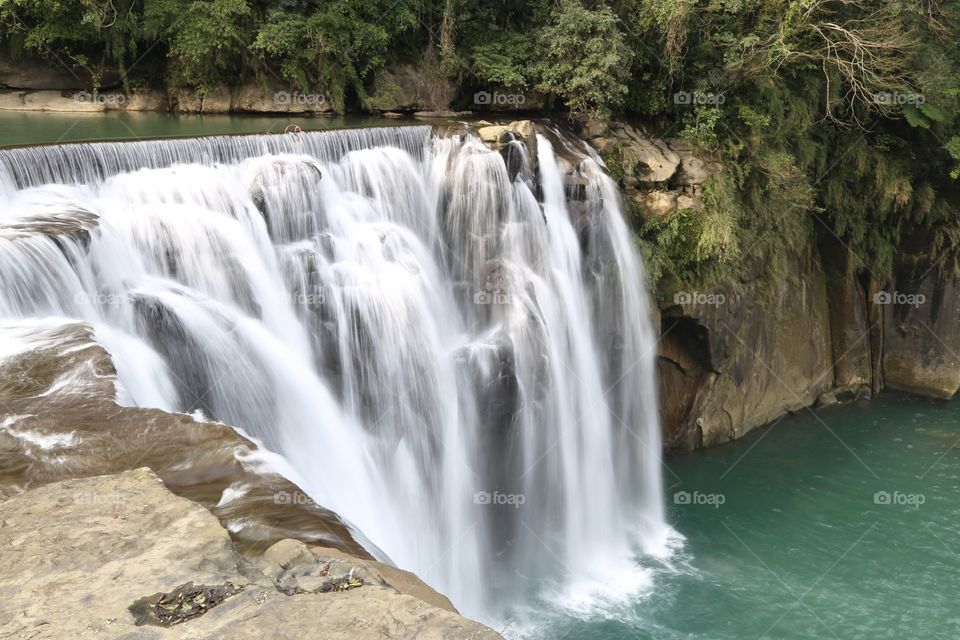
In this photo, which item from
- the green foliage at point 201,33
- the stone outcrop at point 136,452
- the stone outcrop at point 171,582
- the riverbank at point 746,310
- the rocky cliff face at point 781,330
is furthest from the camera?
the green foliage at point 201,33

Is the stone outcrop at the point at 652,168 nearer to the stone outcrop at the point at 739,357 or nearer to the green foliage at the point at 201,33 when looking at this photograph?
the stone outcrop at the point at 739,357

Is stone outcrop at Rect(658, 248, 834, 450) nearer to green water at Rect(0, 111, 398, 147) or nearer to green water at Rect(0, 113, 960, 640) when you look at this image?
green water at Rect(0, 113, 960, 640)

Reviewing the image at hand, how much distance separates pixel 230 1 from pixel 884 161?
11824 mm

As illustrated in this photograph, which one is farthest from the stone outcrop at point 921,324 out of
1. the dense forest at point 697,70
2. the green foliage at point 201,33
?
the green foliage at point 201,33

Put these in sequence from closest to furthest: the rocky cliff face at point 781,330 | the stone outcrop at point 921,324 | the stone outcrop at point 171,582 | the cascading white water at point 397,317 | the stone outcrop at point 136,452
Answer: the stone outcrop at point 171,582 → the stone outcrop at point 136,452 → the cascading white water at point 397,317 → the rocky cliff face at point 781,330 → the stone outcrop at point 921,324

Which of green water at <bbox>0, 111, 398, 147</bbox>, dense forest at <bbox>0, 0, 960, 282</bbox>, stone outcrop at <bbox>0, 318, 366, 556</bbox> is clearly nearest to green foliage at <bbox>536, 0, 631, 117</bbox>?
dense forest at <bbox>0, 0, 960, 282</bbox>

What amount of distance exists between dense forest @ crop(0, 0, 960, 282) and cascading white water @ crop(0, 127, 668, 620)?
1.93m

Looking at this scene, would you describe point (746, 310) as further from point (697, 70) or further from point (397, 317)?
point (397, 317)

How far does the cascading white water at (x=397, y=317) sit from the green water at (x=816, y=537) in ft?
2.71

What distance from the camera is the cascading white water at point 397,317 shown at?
23.4ft

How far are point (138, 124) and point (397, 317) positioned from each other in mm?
7449

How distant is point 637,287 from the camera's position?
1155cm

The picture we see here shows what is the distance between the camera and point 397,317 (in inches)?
360

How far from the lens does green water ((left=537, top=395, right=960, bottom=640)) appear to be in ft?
30.3
